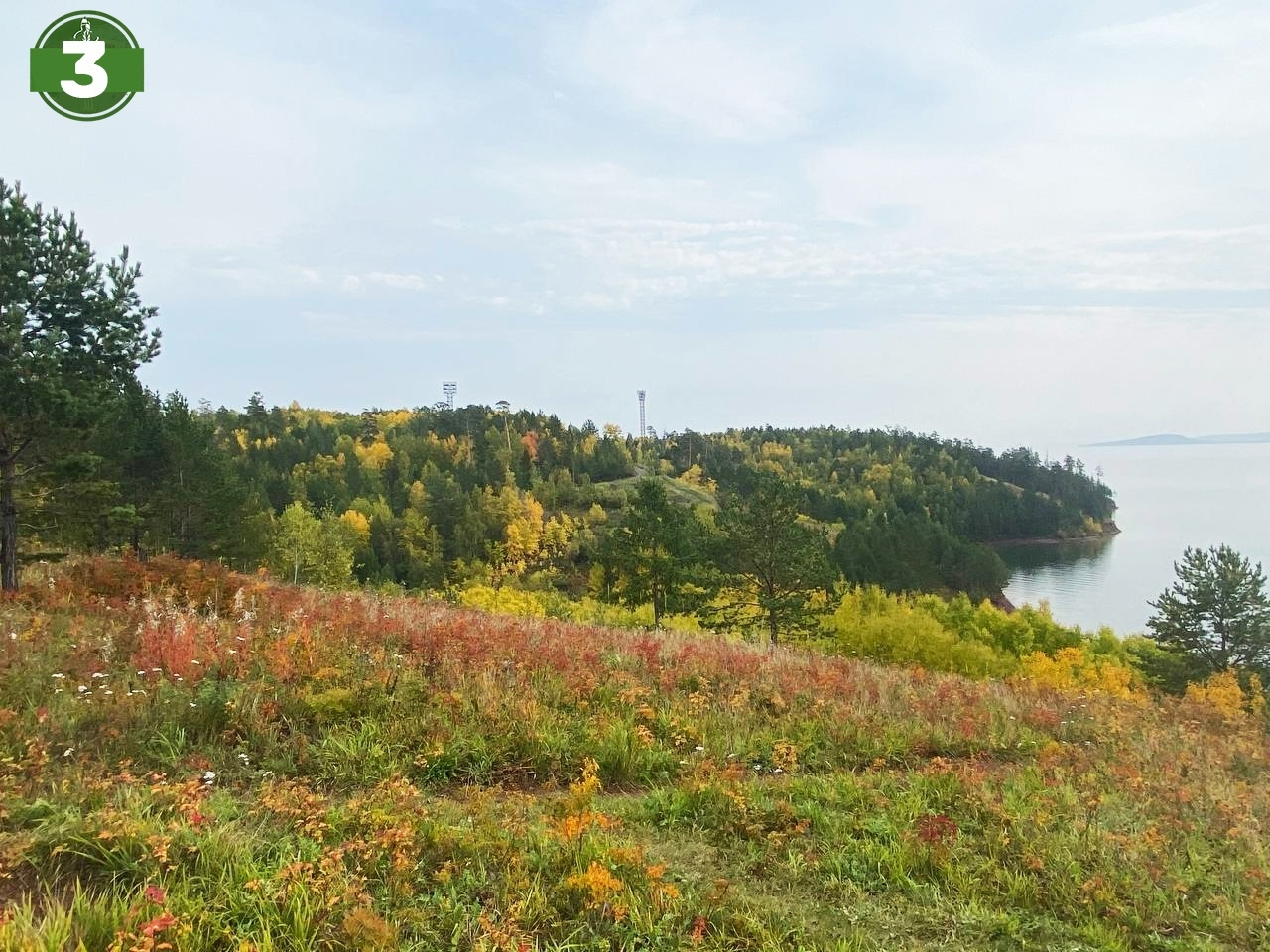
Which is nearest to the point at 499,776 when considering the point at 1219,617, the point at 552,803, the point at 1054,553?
the point at 552,803

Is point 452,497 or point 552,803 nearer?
point 552,803

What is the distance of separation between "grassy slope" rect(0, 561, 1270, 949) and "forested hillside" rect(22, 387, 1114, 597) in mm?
11113

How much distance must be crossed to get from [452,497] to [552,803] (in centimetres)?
9366

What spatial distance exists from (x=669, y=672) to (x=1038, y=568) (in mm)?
137497

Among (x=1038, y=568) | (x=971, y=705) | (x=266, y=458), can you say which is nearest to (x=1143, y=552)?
(x=1038, y=568)

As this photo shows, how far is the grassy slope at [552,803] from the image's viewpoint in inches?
157

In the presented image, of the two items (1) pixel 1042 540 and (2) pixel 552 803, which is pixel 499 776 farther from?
(1) pixel 1042 540

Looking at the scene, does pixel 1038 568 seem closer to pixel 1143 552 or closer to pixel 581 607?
pixel 1143 552

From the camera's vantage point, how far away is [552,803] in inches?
215

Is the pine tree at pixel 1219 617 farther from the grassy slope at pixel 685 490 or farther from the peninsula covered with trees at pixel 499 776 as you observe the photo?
the grassy slope at pixel 685 490

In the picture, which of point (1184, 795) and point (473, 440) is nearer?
point (1184, 795)

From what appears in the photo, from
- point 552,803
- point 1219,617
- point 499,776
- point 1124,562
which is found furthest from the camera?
point 1124,562

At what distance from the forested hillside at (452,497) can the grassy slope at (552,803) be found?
11.1 metres

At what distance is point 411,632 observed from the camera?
29.2 ft
